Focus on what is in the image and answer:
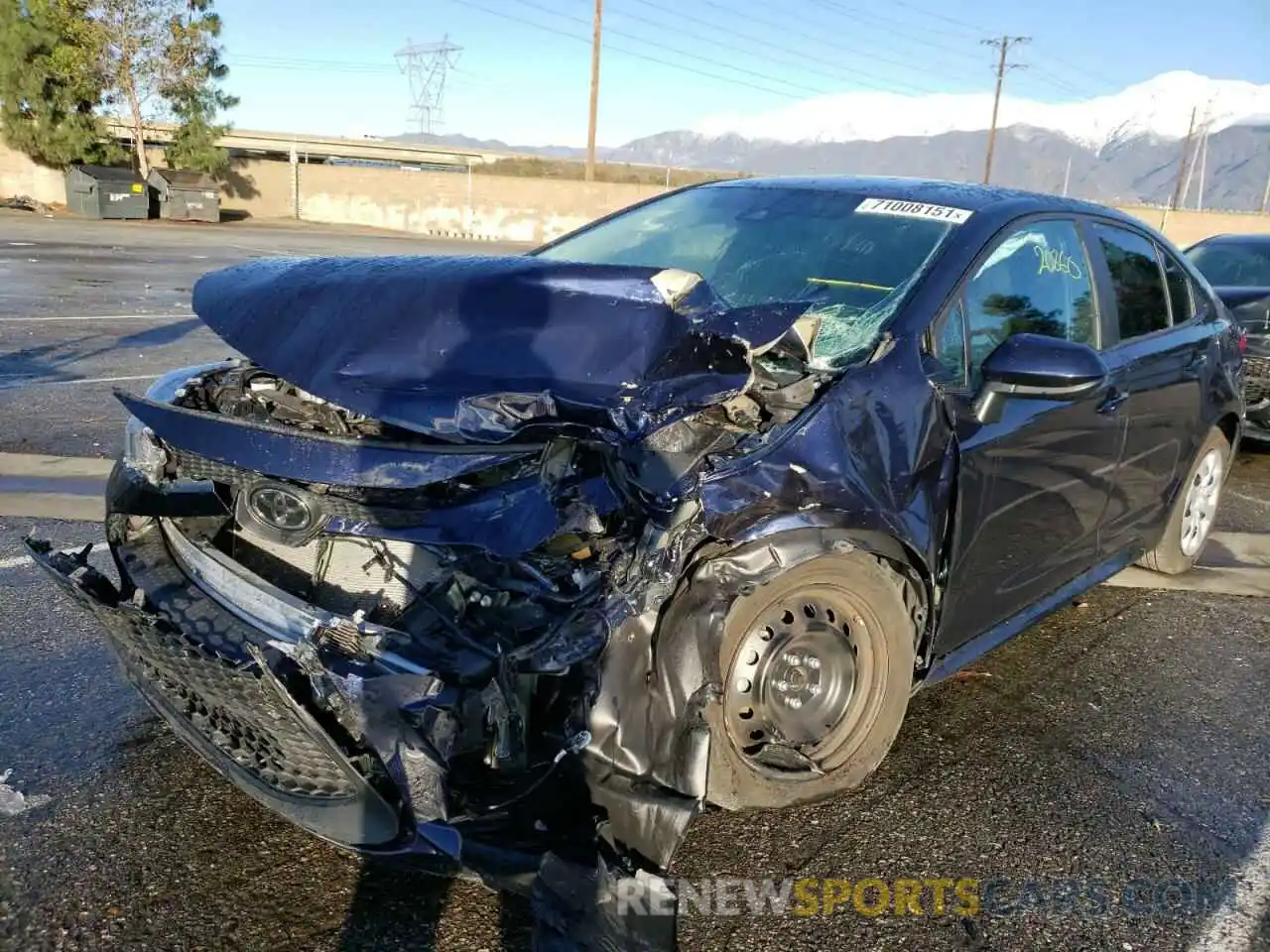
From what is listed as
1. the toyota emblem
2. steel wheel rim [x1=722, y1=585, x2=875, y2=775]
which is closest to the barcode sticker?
steel wheel rim [x1=722, y1=585, x2=875, y2=775]

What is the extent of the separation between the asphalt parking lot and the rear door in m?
0.61

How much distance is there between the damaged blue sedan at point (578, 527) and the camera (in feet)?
7.27

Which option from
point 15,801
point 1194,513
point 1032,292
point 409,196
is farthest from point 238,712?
point 409,196

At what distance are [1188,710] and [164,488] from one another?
3.59 m

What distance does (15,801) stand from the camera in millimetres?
2738

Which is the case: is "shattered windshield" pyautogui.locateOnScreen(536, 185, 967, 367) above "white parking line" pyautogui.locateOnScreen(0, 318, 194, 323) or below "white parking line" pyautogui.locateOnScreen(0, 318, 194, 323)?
above

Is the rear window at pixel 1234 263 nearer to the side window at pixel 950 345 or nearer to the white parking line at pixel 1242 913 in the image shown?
the side window at pixel 950 345

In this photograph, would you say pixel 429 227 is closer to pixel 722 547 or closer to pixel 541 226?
pixel 541 226

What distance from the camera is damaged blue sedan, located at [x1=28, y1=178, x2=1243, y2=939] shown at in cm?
221

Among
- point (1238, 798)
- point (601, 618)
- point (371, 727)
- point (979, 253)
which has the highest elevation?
point (979, 253)

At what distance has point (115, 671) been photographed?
3475 mm

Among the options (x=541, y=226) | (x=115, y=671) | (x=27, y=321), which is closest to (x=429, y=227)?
(x=541, y=226)

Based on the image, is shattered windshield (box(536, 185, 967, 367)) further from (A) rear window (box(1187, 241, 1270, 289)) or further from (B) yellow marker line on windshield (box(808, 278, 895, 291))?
(A) rear window (box(1187, 241, 1270, 289))

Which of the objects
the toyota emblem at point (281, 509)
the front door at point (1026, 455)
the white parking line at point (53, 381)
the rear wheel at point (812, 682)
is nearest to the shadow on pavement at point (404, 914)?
the rear wheel at point (812, 682)
